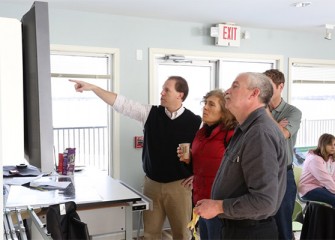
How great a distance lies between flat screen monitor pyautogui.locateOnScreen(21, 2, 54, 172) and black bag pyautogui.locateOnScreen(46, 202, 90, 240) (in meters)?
0.65

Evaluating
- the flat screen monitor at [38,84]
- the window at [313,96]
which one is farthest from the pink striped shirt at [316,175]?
the flat screen monitor at [38,84]

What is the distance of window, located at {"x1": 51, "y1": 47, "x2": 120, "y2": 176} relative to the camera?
3865 millimetres

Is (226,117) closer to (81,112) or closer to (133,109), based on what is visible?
(133,109)

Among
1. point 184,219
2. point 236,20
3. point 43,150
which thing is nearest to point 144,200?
point 184,219

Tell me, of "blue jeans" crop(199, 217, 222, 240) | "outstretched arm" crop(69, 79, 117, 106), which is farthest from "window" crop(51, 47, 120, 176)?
"blue jeans" crop(199, 217, 222, 240)


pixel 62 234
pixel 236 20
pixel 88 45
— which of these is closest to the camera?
pixel 62 234

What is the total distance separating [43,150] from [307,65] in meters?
4.67

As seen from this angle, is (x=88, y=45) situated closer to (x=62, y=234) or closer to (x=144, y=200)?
(x=144, y=200)

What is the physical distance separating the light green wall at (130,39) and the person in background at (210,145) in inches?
68.1

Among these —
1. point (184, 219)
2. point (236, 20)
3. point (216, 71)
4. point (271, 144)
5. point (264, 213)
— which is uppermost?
point (236, 20)

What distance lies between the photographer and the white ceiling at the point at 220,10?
335 cm

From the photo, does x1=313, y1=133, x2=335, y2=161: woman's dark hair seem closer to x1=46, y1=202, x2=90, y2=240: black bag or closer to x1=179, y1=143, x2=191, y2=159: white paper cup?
x1=179, y1=143, x2=191, y2=159: white paper cup

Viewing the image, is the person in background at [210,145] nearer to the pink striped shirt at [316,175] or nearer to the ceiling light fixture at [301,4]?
the ceiling light fixture at [301,4]

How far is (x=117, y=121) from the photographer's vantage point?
393cm
